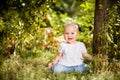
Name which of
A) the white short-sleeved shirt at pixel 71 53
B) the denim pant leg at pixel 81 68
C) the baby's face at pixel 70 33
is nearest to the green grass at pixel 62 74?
the denim pant leg at pixel 81 68

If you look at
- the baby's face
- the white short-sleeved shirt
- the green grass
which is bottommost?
the green grass

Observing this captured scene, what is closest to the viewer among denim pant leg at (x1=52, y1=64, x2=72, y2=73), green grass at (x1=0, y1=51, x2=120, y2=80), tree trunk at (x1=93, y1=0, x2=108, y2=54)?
green grass at (x1=0, y1=51, x2=120, y2=80)

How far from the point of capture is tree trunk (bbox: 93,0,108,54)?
568cm

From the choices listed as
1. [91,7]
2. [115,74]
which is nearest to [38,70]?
[115,74]

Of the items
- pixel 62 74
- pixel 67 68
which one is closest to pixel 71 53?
pixel 67 68

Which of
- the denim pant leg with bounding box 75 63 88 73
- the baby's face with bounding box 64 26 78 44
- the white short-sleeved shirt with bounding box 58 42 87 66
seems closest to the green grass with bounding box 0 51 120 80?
the denim pant leg with bounding box 75 63 88 73

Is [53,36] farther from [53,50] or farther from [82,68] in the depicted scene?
[82,68]

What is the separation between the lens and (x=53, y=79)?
505cm

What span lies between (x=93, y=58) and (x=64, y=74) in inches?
22.7

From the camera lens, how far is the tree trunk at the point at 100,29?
5.68 meters

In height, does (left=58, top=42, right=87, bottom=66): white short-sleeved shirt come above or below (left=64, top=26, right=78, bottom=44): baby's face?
below

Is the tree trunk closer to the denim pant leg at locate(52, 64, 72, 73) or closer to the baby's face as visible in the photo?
the baby's face

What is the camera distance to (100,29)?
578 cm

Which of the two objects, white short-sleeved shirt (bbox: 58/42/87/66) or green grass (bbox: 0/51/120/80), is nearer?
green grass (bbox: 0/51/120/80)
